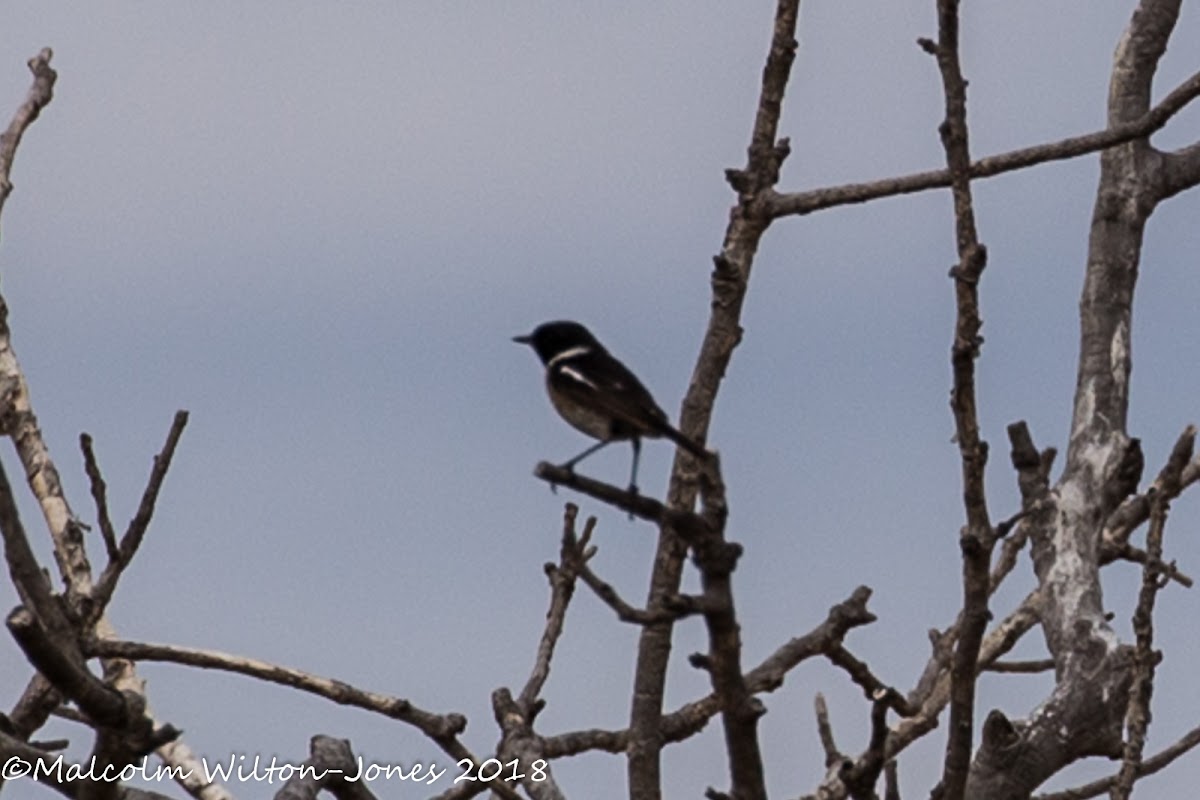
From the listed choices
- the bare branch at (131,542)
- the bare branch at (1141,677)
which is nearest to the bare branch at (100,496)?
the bare branch at (131,542)

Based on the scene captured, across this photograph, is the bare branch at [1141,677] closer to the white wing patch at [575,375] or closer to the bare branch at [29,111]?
the white wing patch at [575,375]

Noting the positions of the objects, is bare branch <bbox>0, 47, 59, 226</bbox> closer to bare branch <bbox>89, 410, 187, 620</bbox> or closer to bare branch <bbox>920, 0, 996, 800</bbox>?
bare branch <bbox>89, 410, 187, 620</bbox>

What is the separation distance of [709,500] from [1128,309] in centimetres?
322

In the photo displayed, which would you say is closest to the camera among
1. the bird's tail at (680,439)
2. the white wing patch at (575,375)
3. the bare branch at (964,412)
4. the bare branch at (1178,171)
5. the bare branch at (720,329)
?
the bare branch at (964,412)

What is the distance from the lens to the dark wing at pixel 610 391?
6.02m

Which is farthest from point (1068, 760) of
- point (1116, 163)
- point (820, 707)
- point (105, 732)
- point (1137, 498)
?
point (105, 732)

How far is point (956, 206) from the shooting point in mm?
4789

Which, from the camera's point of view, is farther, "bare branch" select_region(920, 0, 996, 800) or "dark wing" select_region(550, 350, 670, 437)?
"dark wing" select_region(550, 350, 670, 437)

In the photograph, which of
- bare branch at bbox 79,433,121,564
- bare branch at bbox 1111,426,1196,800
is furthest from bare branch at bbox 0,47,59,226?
bare branch at bbox 1111,426,1196,800

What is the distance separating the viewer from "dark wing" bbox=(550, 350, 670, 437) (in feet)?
19.7

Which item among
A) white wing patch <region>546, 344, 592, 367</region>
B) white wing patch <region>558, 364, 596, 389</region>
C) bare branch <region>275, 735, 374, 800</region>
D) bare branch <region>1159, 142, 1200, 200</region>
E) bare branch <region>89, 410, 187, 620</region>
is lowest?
bare branch <region>275, 735, 374, 800</region>

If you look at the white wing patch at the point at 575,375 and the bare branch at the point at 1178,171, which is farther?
the bare branch at the point at 1178,171

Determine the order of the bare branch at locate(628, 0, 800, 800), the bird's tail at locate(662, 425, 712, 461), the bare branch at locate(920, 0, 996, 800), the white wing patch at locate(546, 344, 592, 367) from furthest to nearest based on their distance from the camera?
the white wing patch at locate(546, 344, 592, 367) < the bare branch at locate(628, 0, 800, 800) < the bird's tail at locate(662, 425, 712, 461) < the bare branch at locate(920, 0, 996, 800)

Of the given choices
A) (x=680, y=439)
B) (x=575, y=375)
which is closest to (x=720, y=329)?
(x=680, y=439)
